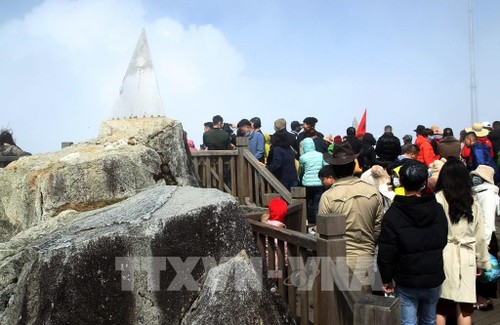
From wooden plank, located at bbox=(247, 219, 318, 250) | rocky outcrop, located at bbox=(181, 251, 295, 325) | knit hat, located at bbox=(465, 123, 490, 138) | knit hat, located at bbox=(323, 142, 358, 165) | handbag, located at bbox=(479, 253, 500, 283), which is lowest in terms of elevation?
handbag, located at bbox=(479, 253, 500, 283)

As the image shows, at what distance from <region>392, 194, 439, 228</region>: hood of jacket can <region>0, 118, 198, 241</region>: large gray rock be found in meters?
2.62

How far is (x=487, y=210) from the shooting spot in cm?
486

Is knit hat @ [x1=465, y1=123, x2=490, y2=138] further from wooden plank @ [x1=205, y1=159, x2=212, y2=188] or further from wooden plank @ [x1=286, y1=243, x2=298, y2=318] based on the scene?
→ wooden plank @ [x1=286, y1=243, x2=298, y2=318]

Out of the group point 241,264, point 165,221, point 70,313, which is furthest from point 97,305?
point 241,264

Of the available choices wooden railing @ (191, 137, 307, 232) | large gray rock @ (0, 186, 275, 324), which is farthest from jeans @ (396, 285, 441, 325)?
wooden railing @ (191, 137, 307, 232)

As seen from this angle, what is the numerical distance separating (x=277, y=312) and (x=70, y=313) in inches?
59.9

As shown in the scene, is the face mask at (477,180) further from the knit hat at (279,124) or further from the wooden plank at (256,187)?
the knit hat at (279,124)

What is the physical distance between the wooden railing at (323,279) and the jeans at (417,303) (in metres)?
0.52

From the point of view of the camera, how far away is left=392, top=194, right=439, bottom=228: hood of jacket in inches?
141

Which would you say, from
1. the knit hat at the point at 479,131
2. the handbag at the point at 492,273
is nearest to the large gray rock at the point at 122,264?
the handbag at the point at 492,273

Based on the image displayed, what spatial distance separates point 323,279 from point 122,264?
1.42 meters

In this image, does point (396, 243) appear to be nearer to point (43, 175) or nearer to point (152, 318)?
point (152, 318)

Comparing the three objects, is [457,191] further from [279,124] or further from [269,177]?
[279,124]

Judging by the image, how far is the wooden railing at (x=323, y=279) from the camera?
276 cm
